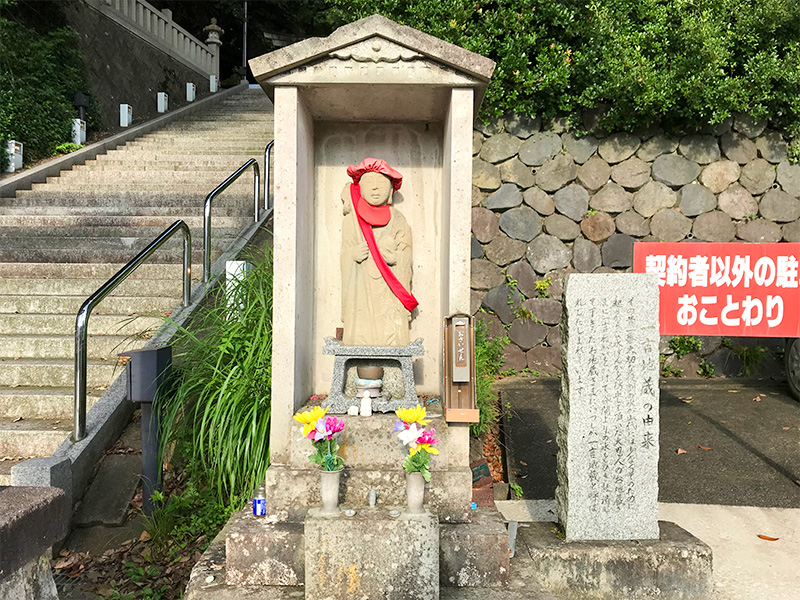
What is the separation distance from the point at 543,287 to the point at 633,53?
8.97ft

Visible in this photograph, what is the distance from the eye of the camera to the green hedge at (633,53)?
6.21 metres

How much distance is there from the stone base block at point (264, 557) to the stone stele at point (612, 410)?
132cm

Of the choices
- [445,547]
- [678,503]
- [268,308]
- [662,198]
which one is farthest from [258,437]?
[662,198]

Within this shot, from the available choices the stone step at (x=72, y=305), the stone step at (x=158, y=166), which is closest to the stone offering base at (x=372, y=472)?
the stone step at (x=72, y=305)

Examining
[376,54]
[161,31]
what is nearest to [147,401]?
[376,54]

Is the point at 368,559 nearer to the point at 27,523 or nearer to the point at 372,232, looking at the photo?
the point at 27,523

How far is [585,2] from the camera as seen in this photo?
262 inches

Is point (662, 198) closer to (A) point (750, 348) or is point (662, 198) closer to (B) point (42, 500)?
(A) point (750, 348)

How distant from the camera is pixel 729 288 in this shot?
4.41m

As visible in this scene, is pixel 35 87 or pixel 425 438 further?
pixel 35 87

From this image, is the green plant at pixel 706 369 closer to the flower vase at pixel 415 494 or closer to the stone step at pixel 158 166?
the flower vase at pixel 415 494

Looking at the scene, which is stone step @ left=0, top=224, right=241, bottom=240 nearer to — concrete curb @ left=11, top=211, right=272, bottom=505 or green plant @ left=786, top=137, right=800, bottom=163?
concrete curb @ left=11, top=211, right=272, bottom=505

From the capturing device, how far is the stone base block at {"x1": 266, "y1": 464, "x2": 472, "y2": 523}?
2.88 metres

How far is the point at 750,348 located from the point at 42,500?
7248 mm
